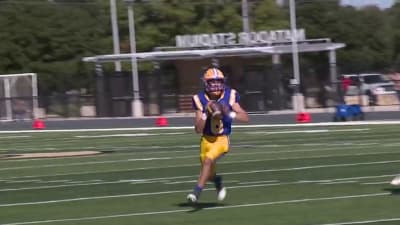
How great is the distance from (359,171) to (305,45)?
121ft

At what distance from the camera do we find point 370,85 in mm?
56844

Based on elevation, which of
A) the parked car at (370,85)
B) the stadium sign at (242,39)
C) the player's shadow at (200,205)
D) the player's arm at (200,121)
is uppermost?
the stadium sign at (242,39)

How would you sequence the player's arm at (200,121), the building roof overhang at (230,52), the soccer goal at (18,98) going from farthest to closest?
the soccer goal at (18,98) → the building roof overhang at (230,52) → the player's arm at (200,121)

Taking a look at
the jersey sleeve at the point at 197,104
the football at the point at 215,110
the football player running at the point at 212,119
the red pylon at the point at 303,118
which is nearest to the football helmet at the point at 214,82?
the football player running at the point at 212,119

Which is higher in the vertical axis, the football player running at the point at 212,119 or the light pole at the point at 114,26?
the light pole at the point at 114,26

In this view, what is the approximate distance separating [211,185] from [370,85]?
3952 cm

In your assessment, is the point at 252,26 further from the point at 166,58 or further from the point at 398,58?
the point at 166,58

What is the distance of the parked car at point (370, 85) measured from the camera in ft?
162

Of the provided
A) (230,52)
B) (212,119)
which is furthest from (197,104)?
(230,52)

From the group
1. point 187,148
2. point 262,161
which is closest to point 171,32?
point 187,148

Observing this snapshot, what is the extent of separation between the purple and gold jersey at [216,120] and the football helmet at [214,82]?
0.31ft

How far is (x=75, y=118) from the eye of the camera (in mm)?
54125

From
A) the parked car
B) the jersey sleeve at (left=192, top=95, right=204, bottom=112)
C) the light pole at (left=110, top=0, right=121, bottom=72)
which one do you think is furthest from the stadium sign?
the jersey sleeve at (left=192, top=95, right=204, bottom=112)

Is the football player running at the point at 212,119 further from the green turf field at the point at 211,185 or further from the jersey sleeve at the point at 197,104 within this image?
the green turf field at the point at 211,185
